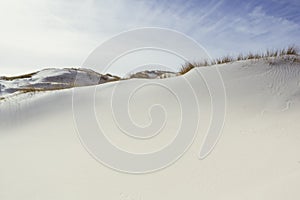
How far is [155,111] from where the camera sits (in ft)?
15.3

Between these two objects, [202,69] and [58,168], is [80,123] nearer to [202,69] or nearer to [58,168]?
[58,168]

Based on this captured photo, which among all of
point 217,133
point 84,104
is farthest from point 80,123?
point 217,133

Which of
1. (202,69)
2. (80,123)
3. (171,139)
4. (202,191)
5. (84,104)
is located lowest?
(202,191)

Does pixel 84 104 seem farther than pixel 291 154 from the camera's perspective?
Yes

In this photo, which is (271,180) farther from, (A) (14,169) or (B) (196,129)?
(A) (14,169)

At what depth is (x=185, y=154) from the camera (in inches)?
125

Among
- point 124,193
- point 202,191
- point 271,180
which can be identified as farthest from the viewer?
point 124,193

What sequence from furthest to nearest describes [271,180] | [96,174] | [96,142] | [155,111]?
[155,111], [96,142], [96,174], [271,180]

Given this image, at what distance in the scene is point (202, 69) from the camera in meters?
5.14

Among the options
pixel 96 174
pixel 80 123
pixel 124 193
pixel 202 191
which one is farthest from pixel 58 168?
pixel 202 191

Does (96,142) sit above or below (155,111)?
below

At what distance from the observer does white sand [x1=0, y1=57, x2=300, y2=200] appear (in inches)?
96.5

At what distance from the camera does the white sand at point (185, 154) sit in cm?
245

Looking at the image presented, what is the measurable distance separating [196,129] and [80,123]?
2.19 m
